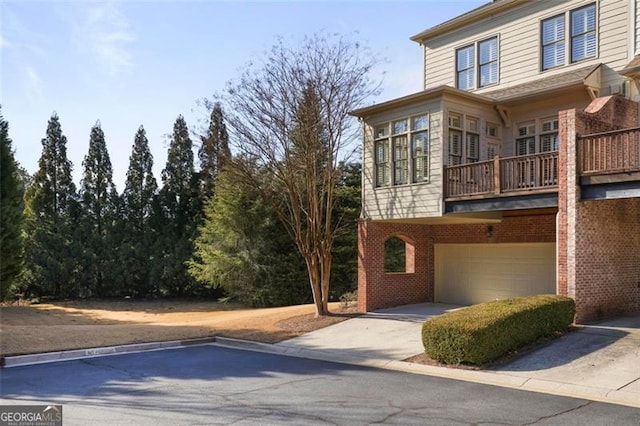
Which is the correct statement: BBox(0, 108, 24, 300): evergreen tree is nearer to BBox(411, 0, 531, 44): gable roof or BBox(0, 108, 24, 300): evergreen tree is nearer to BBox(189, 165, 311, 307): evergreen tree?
BBox(189, 165, 311, 307): evergreen tree

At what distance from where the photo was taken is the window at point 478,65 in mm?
18531

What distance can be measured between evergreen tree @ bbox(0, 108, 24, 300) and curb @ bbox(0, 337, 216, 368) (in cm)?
1333

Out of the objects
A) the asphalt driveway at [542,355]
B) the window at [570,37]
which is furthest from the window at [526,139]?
the asphalt driveway at [542,355]

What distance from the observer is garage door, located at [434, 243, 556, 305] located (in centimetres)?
1653

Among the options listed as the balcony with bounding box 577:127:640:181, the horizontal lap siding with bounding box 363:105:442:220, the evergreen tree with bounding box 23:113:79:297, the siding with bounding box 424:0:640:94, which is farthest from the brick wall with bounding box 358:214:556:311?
the evergreen tree with bounding box 23:113:79:297

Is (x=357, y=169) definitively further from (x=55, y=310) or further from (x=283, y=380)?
(x=283, y=380)

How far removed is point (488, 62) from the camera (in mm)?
18688

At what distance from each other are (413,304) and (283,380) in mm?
9994

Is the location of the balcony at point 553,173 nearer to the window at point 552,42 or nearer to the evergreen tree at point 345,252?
the window at point 552,42

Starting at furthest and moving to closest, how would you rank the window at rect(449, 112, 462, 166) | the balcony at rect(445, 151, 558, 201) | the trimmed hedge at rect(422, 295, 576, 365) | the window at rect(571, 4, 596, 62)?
the window at rect(449, 112, 462, 166) → the window at rect(571, 4, 596, 62) → the balcony at rect(445, 151, 558, 201) → the trimmed hedge at rect(422, 295, 576, 365)

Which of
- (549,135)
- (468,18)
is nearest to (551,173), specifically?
(549,135)

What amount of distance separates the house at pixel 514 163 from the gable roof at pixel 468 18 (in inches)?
2.0

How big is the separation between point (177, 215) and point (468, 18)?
68.5ft

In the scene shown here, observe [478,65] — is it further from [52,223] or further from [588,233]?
[52,223]
